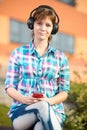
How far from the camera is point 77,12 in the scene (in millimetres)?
13828

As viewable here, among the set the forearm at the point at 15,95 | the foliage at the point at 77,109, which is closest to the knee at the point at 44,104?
the forearm at the point at 15,95

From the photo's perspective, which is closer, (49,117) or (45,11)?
(49,117)

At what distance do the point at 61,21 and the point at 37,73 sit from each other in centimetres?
1048

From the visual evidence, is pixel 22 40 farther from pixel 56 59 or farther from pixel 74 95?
pixel 56 59

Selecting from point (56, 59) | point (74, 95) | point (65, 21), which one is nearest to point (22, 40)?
point (65, 21)

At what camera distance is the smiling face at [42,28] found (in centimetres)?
290

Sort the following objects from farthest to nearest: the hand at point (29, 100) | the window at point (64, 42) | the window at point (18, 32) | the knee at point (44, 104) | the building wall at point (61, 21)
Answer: the window at point (64, 42)
the window at point (18, 32)
the building wall at point (61, 21)
the hand at point (29, 100)
the knee at point (44, 104)

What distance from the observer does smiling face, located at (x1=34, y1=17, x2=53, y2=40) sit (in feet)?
9.52

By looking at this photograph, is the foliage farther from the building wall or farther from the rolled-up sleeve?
the building wall

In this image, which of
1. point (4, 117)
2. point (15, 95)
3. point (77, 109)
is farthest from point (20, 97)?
point (77, 109)

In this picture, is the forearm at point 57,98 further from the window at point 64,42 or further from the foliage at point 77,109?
the window at point 64,42

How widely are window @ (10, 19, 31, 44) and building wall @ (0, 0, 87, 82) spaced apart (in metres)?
0.14

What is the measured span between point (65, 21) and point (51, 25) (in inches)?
416

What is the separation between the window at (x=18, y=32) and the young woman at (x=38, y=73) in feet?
28.6
